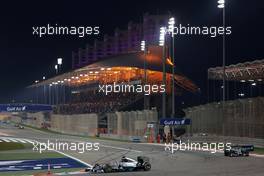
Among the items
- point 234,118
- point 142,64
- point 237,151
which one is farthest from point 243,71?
point 142,64

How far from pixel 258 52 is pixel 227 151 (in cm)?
2911

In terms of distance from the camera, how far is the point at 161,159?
42.1m

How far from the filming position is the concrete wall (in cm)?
5062

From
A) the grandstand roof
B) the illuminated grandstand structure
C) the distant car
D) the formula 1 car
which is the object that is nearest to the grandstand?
the illuminated grandstand structure

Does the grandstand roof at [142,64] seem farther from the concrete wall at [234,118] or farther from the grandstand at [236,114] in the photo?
the concrete wall at [234,118]

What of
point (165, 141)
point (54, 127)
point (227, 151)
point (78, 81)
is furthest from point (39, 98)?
point (227, 151)

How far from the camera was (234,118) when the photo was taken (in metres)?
54.7

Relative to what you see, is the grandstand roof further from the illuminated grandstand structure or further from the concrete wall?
the concrete wall

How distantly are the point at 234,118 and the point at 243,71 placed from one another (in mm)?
8899

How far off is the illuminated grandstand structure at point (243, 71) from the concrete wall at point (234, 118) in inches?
181

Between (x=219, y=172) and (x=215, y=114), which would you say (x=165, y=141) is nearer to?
(x=215, y=114)

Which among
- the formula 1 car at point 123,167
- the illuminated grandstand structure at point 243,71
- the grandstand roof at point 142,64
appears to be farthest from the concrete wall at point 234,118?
the grandstand roof at point 142,64

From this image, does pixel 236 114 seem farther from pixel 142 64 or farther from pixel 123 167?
pixel 142 64

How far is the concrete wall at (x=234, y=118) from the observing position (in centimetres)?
5062
